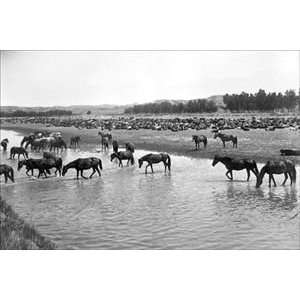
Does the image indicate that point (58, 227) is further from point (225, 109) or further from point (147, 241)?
point (225, 109)

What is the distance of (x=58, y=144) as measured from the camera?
6301 mm

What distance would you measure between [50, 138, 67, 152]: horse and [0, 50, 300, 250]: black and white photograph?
0.07 ft

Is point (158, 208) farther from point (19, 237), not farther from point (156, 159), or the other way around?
point (19, 237)

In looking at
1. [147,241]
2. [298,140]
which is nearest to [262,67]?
[298,140]

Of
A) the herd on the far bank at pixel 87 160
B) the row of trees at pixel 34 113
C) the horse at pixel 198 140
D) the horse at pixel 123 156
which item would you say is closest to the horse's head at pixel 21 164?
the herd on the far bank at pixel 87 160

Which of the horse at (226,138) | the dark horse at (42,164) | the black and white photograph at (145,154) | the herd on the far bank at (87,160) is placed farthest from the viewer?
the horse at (226,138)

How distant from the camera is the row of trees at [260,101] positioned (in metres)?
5.48

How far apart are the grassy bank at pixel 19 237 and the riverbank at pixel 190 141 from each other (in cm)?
124

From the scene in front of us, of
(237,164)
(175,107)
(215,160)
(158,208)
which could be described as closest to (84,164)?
(158,208)

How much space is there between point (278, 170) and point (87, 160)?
8.87 feet

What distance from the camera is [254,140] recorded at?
22.0 ft

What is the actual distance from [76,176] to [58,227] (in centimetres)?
137

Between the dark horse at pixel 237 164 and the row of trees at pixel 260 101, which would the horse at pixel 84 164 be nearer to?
the dark horse at pixel 237 164

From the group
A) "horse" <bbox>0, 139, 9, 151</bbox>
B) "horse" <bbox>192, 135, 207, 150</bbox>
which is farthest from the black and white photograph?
"horse" <bbox>192, 135, 207, 150</bbox>
